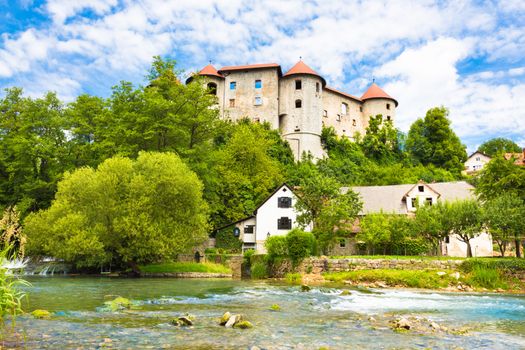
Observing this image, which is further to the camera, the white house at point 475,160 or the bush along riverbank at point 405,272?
the white house at point 475,160

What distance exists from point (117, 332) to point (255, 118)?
67225 mm

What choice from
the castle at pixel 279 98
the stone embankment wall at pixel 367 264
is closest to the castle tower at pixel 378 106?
the castle at pixel 279 98

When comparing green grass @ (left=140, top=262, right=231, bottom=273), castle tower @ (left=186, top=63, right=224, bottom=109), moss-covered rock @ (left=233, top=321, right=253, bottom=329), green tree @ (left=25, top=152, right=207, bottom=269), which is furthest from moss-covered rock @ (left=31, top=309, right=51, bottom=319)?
castle tower @ (left=186, top=63, right=224, bottom=109)

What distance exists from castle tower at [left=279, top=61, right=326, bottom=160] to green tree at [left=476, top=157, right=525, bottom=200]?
1545 inches

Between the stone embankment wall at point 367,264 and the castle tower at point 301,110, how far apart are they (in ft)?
130

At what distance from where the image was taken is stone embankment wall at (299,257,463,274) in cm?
3288

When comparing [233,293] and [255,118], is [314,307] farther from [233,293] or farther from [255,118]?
[255,118]

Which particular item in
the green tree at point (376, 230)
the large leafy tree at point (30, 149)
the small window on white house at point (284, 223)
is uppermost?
the large leafy tree at point (30, 149)

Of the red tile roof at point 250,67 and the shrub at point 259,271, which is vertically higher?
the red tile roof at point 250,67

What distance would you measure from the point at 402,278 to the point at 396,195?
21.6 metres

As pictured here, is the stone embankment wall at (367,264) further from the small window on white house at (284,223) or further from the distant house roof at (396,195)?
the distant house roof at (396,195)

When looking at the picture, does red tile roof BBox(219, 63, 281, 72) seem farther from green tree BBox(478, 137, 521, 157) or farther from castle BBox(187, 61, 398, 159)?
green tree BBox(478, 137, 521, 157)

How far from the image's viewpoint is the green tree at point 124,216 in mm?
35656

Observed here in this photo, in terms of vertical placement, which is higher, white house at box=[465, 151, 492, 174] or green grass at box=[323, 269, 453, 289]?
white house at box=[465, 151, 492, 174]
